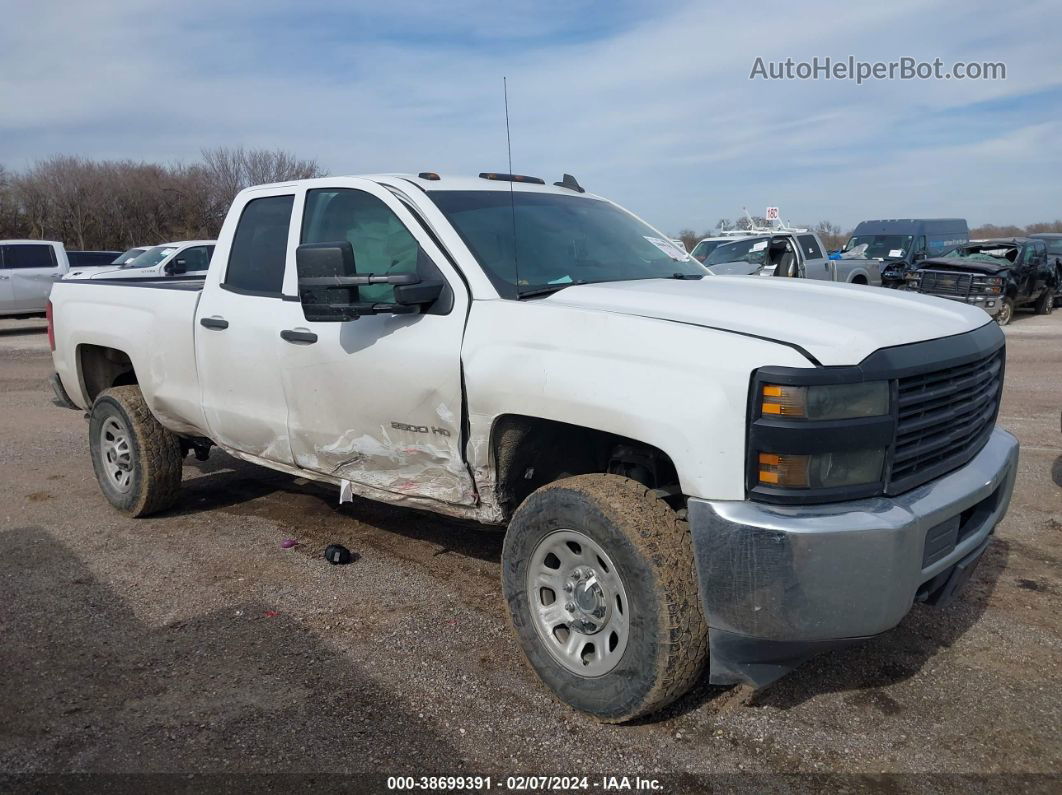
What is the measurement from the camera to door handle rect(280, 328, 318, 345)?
4109 mm

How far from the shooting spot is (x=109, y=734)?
3.15m

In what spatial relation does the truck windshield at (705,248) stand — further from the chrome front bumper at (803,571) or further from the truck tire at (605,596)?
the chrome front bumper at (803,571)

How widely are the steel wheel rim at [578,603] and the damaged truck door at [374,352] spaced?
21.7 inches

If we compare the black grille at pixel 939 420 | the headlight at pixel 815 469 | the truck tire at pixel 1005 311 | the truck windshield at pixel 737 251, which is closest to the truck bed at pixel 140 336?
the headlight at pixel 815 469

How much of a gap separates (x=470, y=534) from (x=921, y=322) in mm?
2945

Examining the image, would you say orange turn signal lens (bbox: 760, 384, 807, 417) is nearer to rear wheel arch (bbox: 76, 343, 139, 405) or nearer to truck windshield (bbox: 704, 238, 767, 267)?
rear wheel arch (bbox: 76, 343, 139, 405)

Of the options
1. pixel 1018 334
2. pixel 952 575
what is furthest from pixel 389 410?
pixel 1018 334

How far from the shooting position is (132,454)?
18.0 ft

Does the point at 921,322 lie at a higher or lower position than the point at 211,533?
higher

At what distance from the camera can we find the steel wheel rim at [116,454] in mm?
5598

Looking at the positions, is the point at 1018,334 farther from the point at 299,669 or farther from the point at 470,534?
the point at 299,669

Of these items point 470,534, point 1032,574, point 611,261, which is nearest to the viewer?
point 611,261

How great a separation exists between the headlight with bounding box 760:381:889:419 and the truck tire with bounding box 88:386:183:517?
4103 mm

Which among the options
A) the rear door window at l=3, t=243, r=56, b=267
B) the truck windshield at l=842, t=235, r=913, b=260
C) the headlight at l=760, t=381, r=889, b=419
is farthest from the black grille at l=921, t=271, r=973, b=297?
the rear door window at l=3, t=243, r=56, b=267
